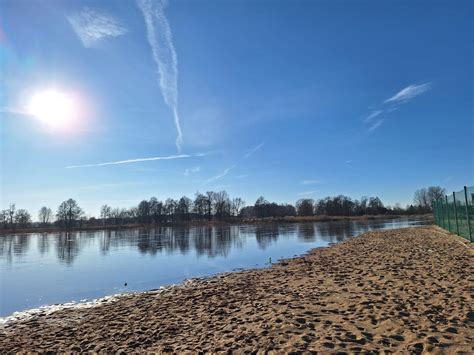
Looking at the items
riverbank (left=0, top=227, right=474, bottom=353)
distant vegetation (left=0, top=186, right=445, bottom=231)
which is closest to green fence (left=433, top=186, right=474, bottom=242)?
riverbank (left=0, top=227, right=474, bottom=353)

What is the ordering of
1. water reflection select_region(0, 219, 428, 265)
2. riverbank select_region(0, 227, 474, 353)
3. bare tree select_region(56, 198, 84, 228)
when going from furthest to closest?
1. bare tree select_region(56, 198, 84, 228)
2. water reflection select_region(0, 219, 428, 265)
3. riverbank select_region(0, 227, 474, 353)

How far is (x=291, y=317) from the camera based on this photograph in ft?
20.9

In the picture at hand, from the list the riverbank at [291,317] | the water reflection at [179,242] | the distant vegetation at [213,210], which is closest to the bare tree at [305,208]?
the distant vegetation at [213,210]

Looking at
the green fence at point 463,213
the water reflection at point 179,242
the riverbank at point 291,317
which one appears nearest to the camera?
the riverbank at point 291,317

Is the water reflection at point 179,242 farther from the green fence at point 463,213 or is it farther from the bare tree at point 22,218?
the bare tree at point 22,218

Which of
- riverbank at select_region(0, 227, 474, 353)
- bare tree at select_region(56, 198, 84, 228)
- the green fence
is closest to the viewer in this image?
riverbank at select_region(0, 227, 474, 353)

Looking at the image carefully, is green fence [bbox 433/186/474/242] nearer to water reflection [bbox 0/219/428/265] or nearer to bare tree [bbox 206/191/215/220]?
water reflection [bbox 0/219/428/265]

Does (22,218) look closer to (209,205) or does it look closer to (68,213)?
(68,213)

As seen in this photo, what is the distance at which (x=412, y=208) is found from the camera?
12812 cm

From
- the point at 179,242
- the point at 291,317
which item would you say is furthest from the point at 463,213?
the point at 179,242

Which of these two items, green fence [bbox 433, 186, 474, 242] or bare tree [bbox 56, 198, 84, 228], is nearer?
green fence [bbox 433, 186, 474, 242]

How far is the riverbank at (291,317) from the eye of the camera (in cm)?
497

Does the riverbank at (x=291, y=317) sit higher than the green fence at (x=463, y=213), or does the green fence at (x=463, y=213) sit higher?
the green fence at (x=463, y=213)

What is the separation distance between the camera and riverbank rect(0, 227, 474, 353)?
497cm
